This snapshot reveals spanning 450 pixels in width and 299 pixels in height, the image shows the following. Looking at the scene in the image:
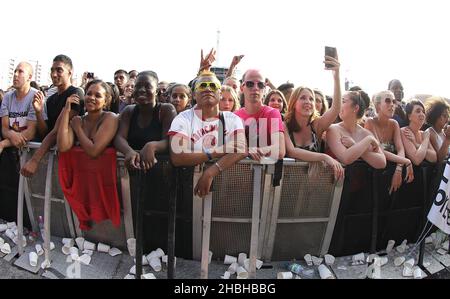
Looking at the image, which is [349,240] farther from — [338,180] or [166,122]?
[166,122]

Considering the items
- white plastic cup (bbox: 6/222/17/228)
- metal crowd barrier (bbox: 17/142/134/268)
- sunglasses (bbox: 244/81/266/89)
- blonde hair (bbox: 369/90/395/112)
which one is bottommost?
white plastic cup (bbox: 6/222/17/228)

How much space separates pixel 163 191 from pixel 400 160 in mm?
2468

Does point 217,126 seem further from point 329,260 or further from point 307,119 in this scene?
point 329,260

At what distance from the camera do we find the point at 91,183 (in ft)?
10.5

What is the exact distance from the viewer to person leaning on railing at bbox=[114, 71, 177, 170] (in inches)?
124

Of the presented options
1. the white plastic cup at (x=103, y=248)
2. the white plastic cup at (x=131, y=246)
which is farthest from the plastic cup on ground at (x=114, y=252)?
the white plastic cup at (x=131, y=246)

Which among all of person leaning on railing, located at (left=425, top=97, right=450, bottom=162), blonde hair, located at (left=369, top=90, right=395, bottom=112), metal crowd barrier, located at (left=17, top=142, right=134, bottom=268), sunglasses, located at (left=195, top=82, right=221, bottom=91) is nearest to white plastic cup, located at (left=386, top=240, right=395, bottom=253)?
person leaning on railing, located at (left=425, top=97, right=450, bottom=162)

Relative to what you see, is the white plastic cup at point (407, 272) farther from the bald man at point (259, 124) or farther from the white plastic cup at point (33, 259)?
the white plastic cup at point (33, 259)

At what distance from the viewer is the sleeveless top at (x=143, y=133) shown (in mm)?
3193

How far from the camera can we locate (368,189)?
3.32 m

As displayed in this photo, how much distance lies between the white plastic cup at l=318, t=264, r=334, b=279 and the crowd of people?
3.17 feet

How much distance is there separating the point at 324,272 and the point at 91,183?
8.14 ft

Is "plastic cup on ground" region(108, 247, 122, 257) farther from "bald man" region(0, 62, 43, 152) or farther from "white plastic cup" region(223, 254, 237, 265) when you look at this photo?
"bald man" region(0, 62, 43, 152)
